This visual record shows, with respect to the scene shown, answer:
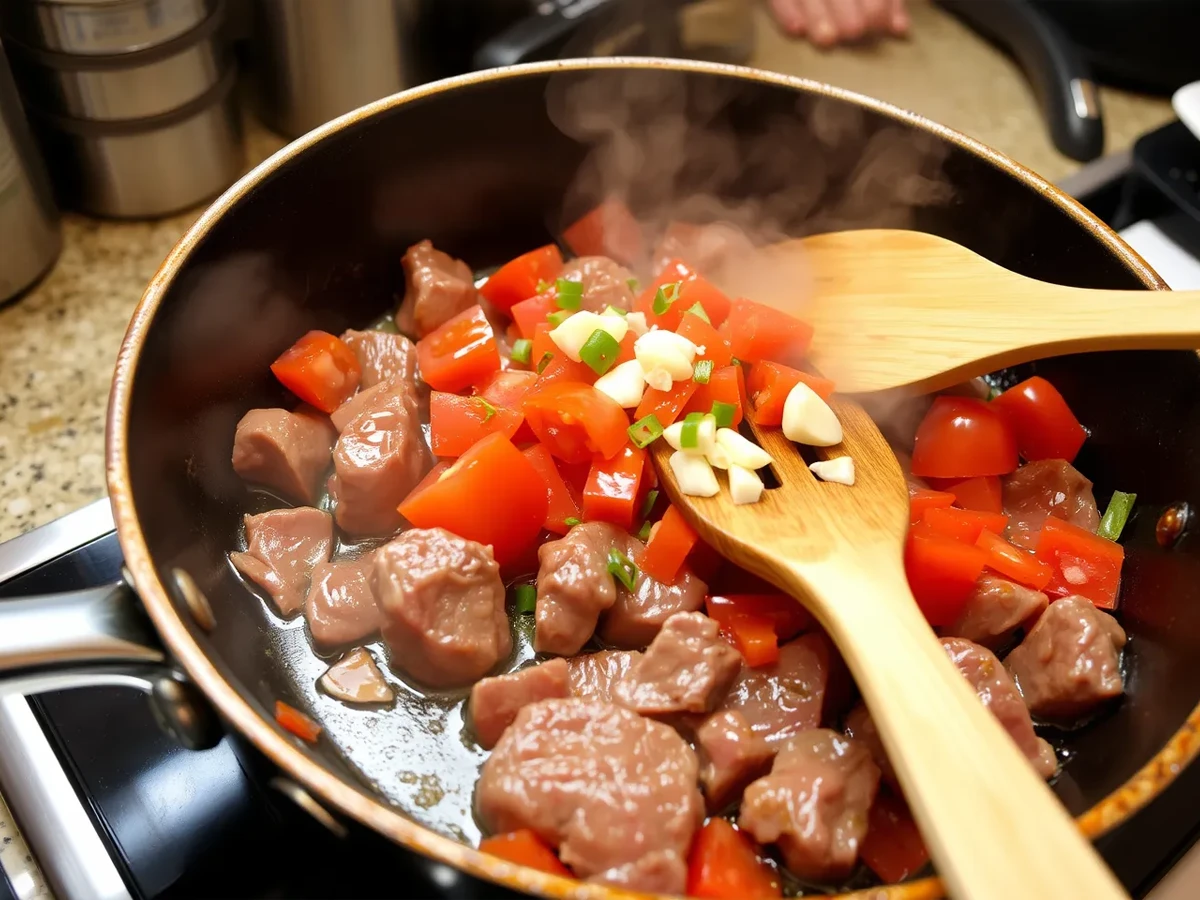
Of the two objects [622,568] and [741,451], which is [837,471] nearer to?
[741,451]

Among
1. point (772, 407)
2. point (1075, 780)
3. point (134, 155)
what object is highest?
point (134, 155)

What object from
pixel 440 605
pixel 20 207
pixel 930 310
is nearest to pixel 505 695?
pixel 440 605

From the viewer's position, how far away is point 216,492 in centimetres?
167

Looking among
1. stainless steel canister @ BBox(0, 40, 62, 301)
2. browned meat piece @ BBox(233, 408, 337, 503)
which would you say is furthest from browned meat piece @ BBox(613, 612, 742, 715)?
stainless steel canister @ BBox(0, 40, 62, 301)

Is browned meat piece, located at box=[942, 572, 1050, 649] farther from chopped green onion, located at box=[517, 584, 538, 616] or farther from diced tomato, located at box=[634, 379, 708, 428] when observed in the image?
chopped green onion, located at box=[517, 584, 538, 616]

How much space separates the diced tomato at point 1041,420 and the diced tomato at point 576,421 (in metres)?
0.74

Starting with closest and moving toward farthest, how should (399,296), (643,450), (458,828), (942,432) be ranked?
(458,828) < (643,450) < (942,432) < (399,296)

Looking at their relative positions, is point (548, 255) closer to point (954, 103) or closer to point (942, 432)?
point (942, 432)

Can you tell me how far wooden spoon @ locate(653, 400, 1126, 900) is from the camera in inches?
38.5

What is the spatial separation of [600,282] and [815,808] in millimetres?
1124

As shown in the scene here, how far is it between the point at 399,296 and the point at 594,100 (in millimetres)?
575

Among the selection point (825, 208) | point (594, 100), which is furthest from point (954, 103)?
point (594, 100)

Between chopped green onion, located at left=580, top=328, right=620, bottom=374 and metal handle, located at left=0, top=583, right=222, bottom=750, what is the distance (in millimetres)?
829

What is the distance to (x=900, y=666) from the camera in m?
1.22
